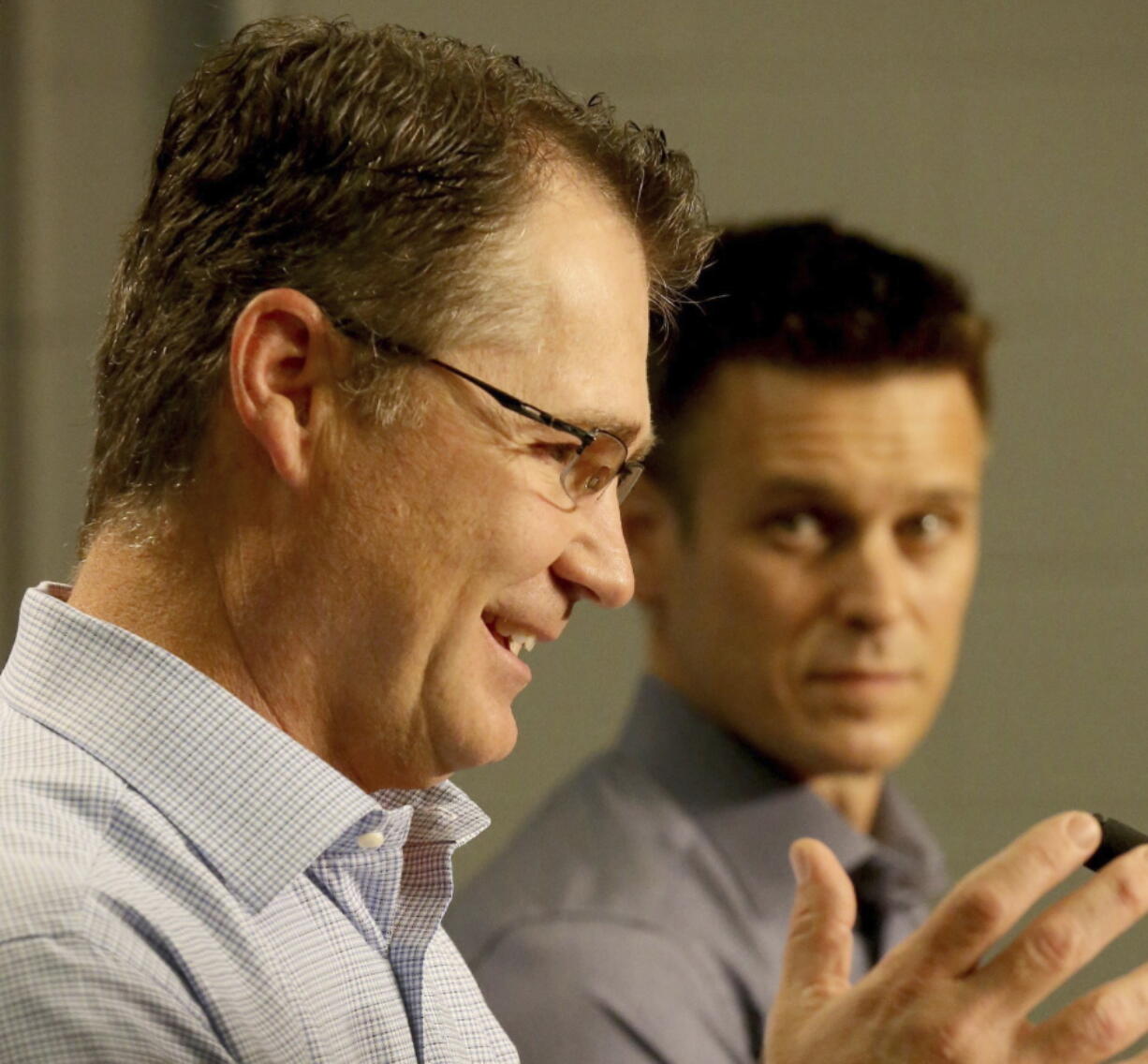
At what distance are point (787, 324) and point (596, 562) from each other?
78cm

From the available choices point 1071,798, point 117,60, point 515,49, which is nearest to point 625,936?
point 1071,798

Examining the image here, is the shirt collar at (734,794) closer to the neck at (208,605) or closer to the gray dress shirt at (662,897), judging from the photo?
the gray dress shirt at (662,897)

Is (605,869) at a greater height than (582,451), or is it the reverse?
(582,451)

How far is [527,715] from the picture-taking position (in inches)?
72.6

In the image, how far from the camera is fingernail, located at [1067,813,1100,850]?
0.91 meters

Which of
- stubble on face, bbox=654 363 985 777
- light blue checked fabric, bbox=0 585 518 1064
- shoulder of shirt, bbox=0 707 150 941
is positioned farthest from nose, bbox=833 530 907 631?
shoulder of shirt, bbox=0 707 150 941

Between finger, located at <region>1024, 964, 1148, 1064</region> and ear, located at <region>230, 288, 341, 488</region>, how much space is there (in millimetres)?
524

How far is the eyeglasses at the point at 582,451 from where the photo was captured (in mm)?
879

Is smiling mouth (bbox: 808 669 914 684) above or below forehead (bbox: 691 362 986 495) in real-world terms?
below

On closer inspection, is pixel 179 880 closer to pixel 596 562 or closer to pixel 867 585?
pixel 596 562

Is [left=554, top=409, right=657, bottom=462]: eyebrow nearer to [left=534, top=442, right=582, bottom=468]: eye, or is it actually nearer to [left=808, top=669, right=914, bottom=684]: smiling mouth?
[left=534, top=442, right=582, bottom=468]: eye

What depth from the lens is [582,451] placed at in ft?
2.96

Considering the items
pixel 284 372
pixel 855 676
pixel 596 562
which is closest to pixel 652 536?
pixel 855 676

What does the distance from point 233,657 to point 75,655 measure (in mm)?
84
